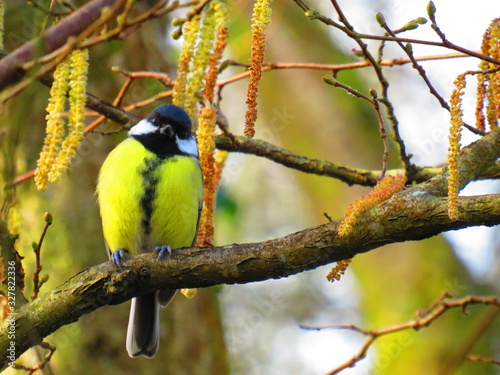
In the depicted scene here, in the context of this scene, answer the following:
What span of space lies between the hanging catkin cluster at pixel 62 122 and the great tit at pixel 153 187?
1.25 meters

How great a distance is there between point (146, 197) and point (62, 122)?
130 centimetres

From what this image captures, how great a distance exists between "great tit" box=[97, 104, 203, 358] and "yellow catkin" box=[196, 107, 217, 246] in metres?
0.78

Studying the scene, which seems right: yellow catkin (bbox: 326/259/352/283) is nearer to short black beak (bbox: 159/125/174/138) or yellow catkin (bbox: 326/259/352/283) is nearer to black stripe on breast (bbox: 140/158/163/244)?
black stripe on breast (bbox: 140/158/163/244)

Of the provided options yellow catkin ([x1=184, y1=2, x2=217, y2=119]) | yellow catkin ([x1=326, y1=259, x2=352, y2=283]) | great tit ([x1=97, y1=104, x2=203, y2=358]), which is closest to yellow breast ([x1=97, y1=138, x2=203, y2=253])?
great tit ([x1=97, y1=104, x2=203, y2=358])

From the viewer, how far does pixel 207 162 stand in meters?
2.50

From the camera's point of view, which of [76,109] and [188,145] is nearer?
[76,109]

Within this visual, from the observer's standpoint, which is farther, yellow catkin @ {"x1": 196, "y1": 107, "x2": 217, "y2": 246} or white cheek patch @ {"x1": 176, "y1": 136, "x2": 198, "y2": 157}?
white cheek patch @ {"x1": 176, "y1": 136, "x2": 198, "y2": 157}

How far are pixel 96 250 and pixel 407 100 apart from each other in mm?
5416

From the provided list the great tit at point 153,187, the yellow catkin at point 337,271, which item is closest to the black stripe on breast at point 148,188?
the great tit at point 153,187

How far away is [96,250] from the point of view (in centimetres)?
480

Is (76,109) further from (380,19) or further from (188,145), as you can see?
(188,145)

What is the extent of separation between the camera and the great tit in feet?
11.1

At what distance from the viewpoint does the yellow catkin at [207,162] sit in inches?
97.1

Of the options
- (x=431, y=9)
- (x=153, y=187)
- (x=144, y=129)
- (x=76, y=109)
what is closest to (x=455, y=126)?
(x=431, y=9)
